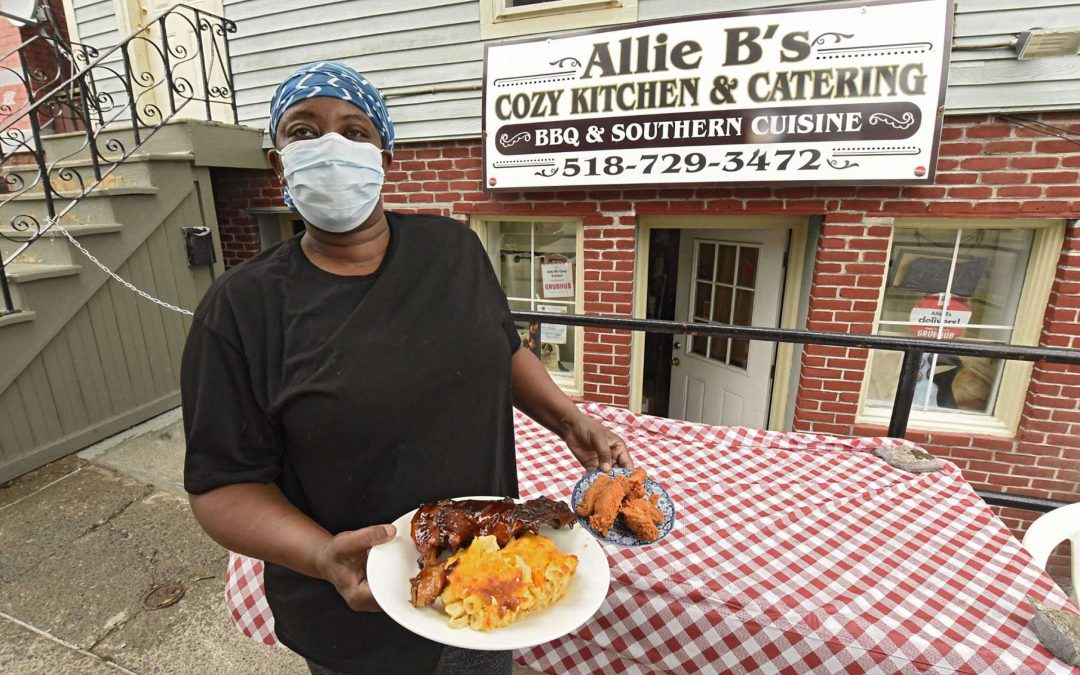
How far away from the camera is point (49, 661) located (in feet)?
6.79

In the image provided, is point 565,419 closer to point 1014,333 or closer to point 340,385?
point 340,385

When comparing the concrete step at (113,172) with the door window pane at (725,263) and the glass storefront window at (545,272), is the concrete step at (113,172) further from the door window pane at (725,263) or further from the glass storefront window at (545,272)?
the door window pane at (725,263)

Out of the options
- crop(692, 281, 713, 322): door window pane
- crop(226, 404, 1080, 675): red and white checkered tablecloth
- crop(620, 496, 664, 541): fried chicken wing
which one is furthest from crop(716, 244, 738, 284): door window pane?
crop(620, 496, 664, 541): fried chicken wing

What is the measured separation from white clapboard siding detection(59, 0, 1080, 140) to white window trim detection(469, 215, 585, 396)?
71 cm

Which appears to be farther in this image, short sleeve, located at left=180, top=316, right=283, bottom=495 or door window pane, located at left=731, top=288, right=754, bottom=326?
door window pane, located at left=731, top=288, right=754, bottom=326

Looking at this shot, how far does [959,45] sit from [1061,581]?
3780mm

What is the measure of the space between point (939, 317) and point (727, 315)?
4.75 ft

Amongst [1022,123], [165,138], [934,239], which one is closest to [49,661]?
[165,138]

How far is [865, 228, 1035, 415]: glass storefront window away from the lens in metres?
3.41

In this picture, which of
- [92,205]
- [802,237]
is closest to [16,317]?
[92,205]

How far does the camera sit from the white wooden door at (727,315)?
3.97m

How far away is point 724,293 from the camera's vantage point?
4.42m

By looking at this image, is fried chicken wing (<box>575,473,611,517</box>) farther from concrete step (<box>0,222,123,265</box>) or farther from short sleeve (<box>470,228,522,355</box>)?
concrete step (<box>0,222,123,265</box>)

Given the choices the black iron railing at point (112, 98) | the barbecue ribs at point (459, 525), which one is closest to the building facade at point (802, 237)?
the black iron railing at point (112, 98)
